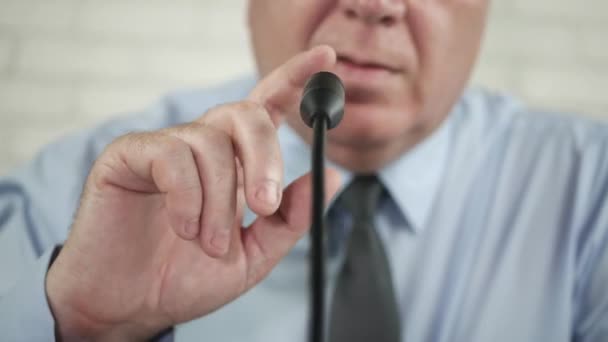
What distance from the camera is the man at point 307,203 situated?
46cm

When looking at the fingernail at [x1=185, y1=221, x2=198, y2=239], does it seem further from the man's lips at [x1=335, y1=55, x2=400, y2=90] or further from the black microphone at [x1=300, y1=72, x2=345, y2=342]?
the man's lips at [x1=335, y1=55, x2=400, y2=90]

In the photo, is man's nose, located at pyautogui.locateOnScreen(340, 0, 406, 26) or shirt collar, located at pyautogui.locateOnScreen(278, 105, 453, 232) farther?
shirt collar, located at pyautogui.locateOnScreen(278, 105, 453, 232)

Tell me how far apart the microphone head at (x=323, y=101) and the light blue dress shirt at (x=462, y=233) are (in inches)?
15.8

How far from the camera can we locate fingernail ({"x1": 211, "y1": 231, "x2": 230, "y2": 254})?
42cm

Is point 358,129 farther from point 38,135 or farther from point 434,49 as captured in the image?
point 38,135

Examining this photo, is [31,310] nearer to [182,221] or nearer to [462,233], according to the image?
[182,221]

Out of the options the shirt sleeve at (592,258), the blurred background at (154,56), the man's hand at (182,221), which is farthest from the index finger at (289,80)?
the blurred background at (154,56)

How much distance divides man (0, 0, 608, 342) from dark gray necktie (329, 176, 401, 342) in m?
0.02

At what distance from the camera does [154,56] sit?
1429 millimetres

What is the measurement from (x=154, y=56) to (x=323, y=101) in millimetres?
1178

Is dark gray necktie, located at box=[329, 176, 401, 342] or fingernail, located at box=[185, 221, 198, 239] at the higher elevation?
fingernail, located at box=[185, 221, 198, 239]

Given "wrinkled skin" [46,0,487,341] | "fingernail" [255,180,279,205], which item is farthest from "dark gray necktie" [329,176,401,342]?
"fingernail" [255,180,279,205]

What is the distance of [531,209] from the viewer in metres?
0.85

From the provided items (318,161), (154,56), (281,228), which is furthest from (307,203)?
(154,56)
